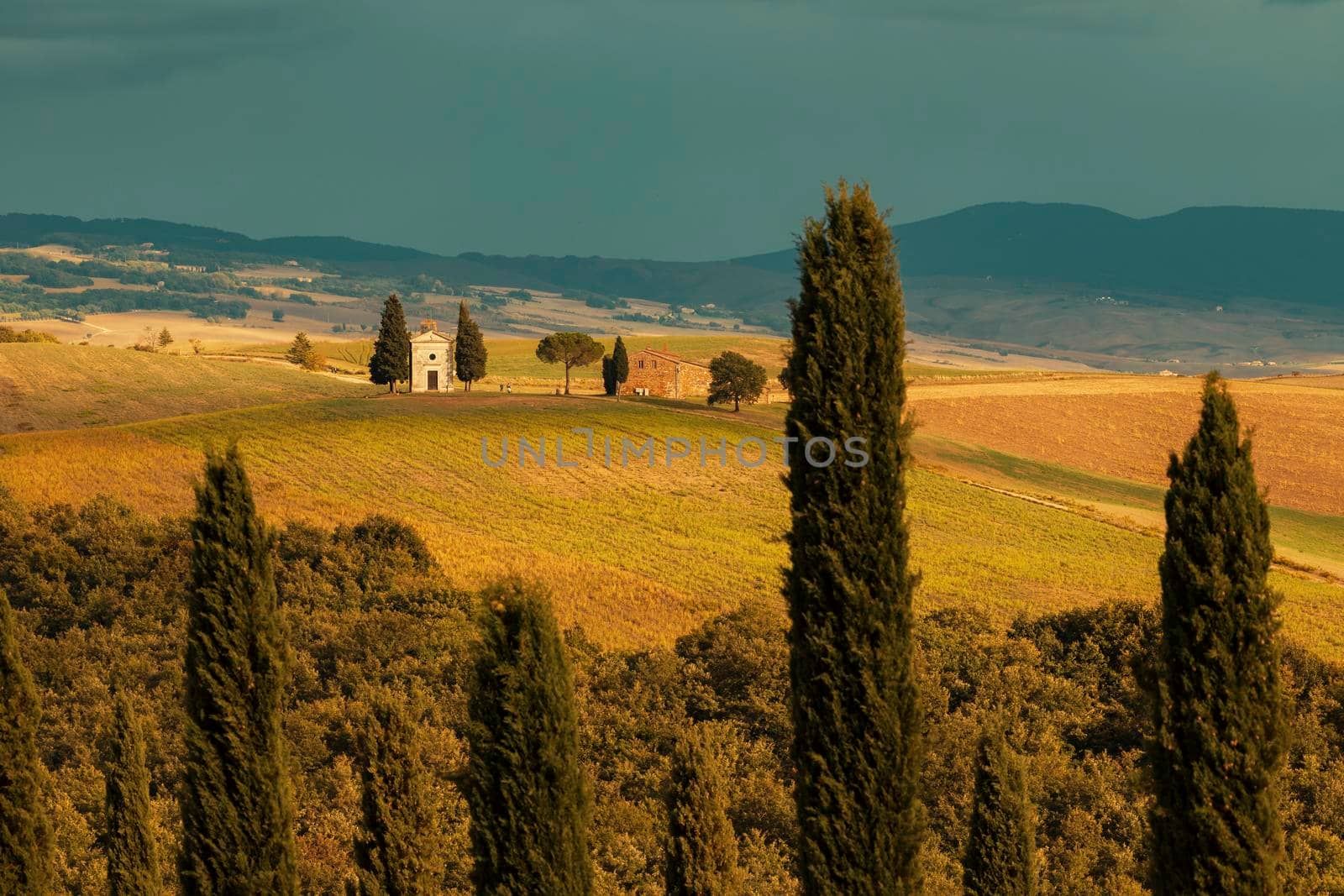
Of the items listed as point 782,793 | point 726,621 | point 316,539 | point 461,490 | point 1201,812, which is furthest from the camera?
point 461,490

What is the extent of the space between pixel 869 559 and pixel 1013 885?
734 cm

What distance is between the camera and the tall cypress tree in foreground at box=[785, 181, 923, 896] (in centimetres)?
1962

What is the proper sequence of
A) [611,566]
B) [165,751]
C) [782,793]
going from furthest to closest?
[611,566] → [165,751] → [782,793]

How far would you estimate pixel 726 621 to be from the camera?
4800cm

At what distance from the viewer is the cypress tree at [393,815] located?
24.1 metres

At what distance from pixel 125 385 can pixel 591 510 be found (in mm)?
63292

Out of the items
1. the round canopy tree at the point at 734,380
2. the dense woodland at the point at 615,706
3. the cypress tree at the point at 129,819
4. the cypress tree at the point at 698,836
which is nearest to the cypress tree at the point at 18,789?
the cypress tree at the point at 129,819

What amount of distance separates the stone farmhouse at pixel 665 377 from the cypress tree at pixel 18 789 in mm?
102321

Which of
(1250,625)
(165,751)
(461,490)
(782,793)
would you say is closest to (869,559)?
(1250,625)

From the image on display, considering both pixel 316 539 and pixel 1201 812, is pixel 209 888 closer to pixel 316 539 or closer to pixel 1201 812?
pixel 1201 812

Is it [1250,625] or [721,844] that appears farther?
[721,844]

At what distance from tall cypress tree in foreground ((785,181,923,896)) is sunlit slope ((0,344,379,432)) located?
303ft

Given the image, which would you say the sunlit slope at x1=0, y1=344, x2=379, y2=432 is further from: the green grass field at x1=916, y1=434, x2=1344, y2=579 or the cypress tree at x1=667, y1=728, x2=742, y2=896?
the cypress tree at x1=667, y1=728, x2=742, y2=896

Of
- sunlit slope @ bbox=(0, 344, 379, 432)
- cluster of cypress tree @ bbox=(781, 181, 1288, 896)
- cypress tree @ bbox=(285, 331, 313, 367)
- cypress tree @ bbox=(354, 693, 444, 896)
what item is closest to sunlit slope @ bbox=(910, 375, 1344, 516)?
sunlit slope @ bbox=(0, 344, 379, 432)
